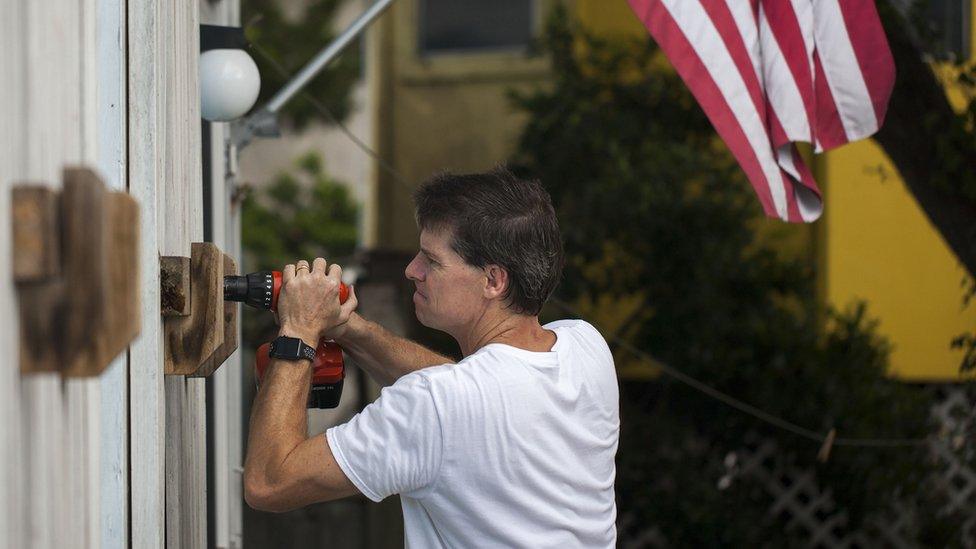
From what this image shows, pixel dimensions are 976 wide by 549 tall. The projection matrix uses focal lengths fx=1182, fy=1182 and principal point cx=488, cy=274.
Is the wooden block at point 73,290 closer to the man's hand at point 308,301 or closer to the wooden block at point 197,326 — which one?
the wooden block at point 197,326

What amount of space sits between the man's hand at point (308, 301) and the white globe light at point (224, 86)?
1.47m

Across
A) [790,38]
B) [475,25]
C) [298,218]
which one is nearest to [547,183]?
[475,25]

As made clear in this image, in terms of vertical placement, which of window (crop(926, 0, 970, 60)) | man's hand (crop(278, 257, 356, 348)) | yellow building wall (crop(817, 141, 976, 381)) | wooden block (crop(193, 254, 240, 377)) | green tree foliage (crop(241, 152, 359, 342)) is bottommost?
green tree foliage (crop(241, 152, 359, 342))

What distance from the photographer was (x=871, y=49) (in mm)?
3430

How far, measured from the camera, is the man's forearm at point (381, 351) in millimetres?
2500

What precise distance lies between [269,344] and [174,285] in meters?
0.35

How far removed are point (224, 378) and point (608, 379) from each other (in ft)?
6.36

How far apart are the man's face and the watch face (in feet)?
0.76

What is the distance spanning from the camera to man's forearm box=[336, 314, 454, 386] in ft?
8.20

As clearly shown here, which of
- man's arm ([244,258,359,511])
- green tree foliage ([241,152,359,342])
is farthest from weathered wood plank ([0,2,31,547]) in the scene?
green tree foliage ([241,152,359,342])

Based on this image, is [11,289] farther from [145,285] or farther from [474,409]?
[474,409]

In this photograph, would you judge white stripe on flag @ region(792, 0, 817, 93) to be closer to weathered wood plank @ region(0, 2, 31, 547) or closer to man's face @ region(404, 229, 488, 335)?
man's face @ region(404, 229, 488, 335)

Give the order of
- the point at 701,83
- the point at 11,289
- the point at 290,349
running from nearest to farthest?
the point at 11,289, the point at 290,349, the point at 701,83

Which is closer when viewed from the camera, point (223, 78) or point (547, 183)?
point (223, 78)
